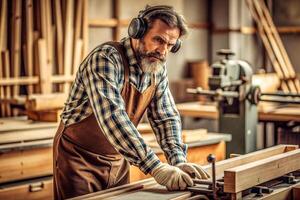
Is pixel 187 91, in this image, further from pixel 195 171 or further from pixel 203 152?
pixel 195 171

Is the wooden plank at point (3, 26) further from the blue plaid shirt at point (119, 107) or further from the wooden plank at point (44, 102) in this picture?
the blue plaid shirt at point (119, 107)

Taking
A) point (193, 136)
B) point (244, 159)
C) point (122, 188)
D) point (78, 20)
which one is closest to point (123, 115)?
point (122, 188)

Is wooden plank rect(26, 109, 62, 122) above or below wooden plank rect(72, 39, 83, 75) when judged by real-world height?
below

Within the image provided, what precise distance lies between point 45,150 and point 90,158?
156cm

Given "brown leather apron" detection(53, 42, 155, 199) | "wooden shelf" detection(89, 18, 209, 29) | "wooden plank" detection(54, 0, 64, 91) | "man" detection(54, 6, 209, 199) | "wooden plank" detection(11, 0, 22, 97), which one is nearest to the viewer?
"man" detection(54, 6, 209, 199)

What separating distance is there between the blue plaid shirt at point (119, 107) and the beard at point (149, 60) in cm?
6

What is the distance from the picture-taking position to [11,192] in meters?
4.82

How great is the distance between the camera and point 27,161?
5.04m

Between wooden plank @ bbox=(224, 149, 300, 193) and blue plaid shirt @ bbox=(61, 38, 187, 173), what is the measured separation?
378 millimetres

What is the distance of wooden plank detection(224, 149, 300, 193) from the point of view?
9.74 feet

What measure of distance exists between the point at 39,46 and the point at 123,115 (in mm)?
3725

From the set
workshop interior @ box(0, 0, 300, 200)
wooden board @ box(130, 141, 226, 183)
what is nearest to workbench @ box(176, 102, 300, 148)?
workshop interior @ box(0, 0, 300, 200)

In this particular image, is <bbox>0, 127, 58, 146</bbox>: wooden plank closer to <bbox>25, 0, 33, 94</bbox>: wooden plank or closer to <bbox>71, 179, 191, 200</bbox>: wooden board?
<bbox>25, 0, 33, 94</bbox>: wooden plank

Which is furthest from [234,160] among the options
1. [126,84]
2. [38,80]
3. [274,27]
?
[274,27]
